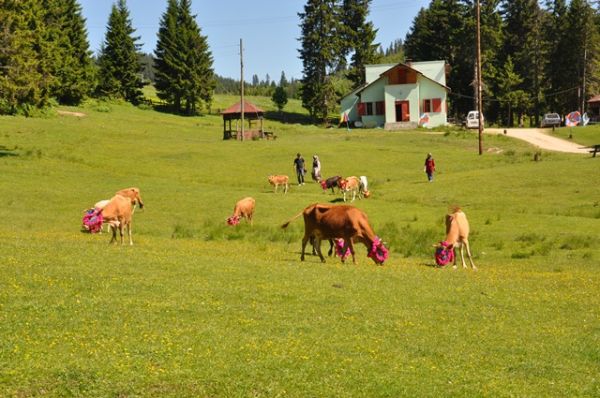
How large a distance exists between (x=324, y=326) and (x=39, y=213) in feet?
71.8

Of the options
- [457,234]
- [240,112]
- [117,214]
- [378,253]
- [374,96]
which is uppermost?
[374,96]


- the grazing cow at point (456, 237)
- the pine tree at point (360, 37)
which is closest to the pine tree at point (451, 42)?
the pine tree at point (360, 37)

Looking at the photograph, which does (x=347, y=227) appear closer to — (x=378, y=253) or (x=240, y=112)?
(x=378, y=253)

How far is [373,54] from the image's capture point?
106 metres

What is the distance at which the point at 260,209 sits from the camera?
32.0 metres

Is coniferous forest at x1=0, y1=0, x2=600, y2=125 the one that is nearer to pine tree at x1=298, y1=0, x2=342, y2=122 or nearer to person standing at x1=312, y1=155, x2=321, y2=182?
pine tree at x1=298, y1=0, x2=342, y2=122

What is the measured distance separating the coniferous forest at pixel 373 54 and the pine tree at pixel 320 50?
0.16 meters

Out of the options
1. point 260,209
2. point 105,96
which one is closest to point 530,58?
point 105,96

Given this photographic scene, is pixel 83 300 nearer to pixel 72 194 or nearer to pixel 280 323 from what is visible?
pixel 280 323

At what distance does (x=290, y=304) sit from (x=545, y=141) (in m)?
55.2

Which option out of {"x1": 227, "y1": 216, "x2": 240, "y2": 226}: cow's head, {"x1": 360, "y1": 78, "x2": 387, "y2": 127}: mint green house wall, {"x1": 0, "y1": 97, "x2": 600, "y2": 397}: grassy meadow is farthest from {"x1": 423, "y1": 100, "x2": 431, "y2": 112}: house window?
{"x1": 227, "y1": 216, "x2": 240, "y2": 226}: cow's head

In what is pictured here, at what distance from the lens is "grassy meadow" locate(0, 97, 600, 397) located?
842cm

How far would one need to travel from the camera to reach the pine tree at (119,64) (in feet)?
326

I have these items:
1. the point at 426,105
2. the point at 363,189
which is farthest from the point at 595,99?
the point at 363,189
